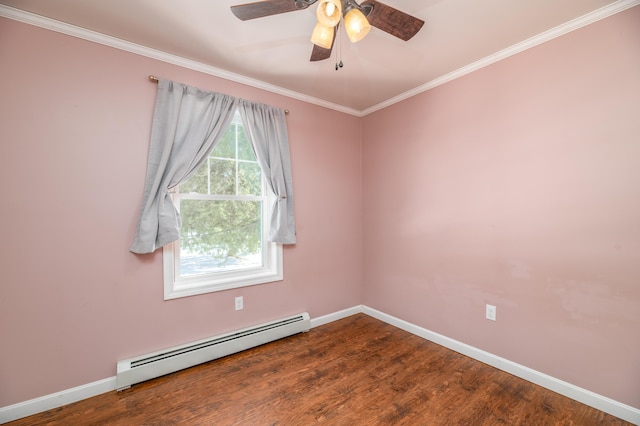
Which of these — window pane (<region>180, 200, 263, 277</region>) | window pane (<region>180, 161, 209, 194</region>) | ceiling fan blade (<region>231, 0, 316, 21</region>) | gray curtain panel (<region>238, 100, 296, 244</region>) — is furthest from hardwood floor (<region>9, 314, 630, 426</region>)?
ceiling fan blade (<region>231, 0, 316, 21</region>)

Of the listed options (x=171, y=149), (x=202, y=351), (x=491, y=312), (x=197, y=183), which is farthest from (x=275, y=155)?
(x=491, y=312)

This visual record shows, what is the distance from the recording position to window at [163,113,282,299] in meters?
2.35

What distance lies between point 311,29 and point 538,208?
2134mm

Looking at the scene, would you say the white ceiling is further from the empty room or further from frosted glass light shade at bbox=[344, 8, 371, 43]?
frosted glass light shade at bbox=[344, 8, 371, 43]

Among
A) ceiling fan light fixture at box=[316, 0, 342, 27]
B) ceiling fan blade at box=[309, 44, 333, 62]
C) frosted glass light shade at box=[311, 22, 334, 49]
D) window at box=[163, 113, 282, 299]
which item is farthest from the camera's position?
window at box=[163, 113, 282, 299]

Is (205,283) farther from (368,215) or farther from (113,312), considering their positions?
(368,215)

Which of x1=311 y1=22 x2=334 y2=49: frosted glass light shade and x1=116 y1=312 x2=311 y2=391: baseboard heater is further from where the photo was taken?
x1=116 y1=312 x2=311 y2=391: baseboard heater

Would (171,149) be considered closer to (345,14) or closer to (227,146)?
(227,146)

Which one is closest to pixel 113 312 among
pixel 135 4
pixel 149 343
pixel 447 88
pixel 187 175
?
pixel 149 343

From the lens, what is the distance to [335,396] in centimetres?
188

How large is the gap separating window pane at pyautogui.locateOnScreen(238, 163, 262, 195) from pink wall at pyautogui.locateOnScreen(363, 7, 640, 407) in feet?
5.21

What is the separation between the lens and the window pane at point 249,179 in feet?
8.68

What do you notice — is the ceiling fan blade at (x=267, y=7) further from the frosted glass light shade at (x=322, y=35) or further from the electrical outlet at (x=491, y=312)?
the electrical outlet at (x=491, y=312)

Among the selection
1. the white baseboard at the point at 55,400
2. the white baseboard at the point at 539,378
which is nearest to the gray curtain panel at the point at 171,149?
the white baseboard at the point at 55,400
